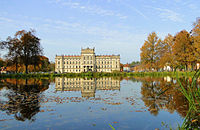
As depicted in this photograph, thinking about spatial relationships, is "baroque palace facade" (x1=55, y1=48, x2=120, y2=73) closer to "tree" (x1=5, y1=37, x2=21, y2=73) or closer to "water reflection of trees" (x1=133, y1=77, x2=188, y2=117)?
"tree" (x1=5, y1=37, x2=21, y2=73)

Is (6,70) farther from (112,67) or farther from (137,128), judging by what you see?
(137,128)

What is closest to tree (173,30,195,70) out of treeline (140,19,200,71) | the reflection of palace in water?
treeline (140,19,200,71)

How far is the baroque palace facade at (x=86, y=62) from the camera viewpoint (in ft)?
288

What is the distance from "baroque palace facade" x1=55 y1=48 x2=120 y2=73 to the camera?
87688mm

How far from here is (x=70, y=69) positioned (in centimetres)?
9006

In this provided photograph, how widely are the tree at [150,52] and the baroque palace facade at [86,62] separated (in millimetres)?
44680

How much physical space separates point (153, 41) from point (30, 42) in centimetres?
3137

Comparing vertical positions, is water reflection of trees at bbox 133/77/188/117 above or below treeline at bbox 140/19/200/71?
below

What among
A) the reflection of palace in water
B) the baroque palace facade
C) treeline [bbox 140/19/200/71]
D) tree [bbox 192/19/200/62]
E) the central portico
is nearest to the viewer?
the reflection of palace in water

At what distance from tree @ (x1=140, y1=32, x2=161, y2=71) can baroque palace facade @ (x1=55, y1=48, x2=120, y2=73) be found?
1759 inches

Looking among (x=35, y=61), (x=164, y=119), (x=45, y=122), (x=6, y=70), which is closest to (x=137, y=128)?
(x=164, y=119)

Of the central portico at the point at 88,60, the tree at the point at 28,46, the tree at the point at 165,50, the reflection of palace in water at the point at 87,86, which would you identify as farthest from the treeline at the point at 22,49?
the central portico at the point at 88,60

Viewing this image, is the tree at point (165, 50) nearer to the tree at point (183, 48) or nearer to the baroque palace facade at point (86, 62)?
the tree at point (183, 48)

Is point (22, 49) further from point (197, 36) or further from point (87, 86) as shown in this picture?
point (197, 36)
